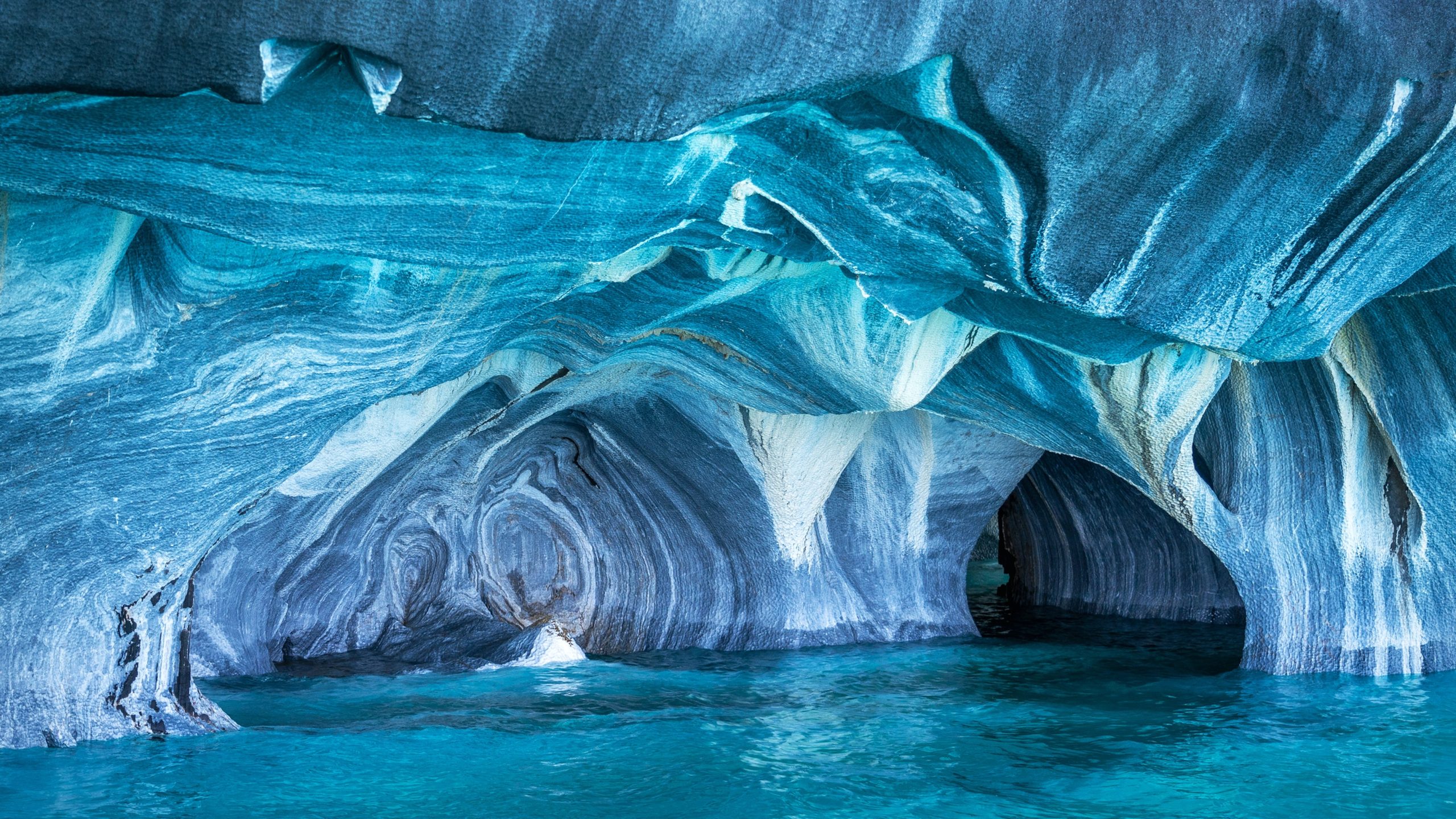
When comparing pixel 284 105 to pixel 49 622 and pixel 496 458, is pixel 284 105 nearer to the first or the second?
pixel 49 622

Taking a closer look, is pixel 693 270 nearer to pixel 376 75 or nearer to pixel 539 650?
pixel 376 75

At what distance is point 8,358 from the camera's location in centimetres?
398

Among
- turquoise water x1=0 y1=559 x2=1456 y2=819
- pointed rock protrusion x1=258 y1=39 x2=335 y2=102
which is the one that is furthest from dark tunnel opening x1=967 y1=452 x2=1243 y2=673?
pointed rock protrusion x1=258 y1=39 x2=335 y2=102

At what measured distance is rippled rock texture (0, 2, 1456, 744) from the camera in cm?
333

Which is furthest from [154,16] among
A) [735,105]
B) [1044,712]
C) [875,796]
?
[1044,712]

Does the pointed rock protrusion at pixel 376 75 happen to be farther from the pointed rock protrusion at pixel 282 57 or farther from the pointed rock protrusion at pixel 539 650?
the pointed rock protrusion at pixel 539 650

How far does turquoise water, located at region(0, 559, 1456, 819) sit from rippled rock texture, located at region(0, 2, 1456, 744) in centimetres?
61

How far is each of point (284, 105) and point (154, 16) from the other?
58 centimetres

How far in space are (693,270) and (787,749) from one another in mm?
2247

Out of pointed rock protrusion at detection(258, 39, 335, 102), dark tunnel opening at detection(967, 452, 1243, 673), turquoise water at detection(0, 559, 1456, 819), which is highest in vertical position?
pointed rock protrusion at detection(258, 39, 335, 102)

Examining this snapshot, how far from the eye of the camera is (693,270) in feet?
18.4

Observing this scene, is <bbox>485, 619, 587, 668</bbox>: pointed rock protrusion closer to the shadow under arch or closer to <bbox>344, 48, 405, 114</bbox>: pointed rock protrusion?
<bbox>344, 48, 405, 114</bbox>: pointed rock protrusion

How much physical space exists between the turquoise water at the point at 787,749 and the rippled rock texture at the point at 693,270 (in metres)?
0.61

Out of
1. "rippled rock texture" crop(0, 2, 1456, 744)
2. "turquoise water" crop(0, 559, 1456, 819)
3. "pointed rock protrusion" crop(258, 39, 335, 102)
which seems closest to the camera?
"pointed rock protrusion" crop(258, 39, 335, 102)
